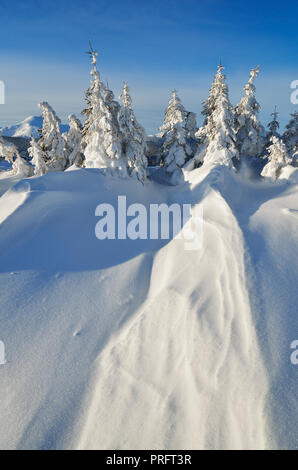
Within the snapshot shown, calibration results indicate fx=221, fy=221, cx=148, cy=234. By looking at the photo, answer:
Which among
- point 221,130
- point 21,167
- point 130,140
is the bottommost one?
point 21,167

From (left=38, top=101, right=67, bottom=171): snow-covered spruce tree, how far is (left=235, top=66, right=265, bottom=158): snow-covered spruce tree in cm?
1930

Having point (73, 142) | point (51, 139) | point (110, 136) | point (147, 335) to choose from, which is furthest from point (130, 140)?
point (147, 335)

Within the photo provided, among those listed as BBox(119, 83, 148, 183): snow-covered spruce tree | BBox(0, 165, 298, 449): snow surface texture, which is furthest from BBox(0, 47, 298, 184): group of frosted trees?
BBox(0, 165, 298, 449): snow surface texture

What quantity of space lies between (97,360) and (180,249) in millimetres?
5359

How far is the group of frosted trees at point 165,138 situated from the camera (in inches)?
698

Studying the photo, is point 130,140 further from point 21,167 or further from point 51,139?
point 21,167

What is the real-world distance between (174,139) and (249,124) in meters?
7.97

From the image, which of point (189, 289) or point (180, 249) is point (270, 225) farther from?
point (189, 289)

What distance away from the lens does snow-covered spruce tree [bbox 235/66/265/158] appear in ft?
72.6

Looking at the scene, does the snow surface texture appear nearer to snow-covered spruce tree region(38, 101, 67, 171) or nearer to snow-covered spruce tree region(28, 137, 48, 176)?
snow-covered spruce tree region(28, 137, 48, 176)

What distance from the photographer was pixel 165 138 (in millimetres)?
23391

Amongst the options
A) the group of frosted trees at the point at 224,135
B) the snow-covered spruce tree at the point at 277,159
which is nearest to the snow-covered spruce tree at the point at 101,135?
the group of frosted trees at the point at 224,135

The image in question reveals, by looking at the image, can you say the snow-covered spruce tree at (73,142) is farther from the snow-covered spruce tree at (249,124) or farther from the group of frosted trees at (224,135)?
the snow-covered spruce tree at (249,124)

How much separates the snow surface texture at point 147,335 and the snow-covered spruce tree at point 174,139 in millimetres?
13393
